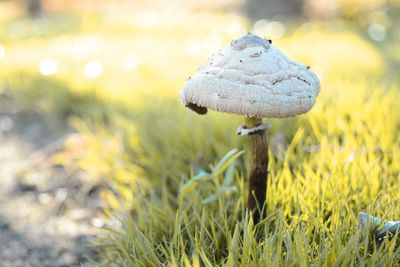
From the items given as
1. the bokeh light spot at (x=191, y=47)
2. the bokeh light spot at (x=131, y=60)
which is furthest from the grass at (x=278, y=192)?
the bokeh light spot at (x=191, y=47)

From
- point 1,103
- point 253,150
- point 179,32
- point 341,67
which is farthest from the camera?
point 179,32

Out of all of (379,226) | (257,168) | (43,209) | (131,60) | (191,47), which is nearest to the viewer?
(379,226)

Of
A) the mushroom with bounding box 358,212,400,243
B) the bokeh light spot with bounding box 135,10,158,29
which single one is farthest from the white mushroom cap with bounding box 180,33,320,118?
the bokeh light spot with bounding box 135,10,158,29

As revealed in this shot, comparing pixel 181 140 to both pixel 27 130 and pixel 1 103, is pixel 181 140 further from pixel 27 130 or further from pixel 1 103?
pixel 1 103

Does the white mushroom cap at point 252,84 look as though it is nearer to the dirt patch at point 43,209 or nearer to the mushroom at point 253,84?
the mushroom at point 253,84

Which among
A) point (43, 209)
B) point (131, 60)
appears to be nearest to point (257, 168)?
point (43, 209)

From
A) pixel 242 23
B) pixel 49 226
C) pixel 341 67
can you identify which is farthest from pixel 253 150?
pixel 242 23

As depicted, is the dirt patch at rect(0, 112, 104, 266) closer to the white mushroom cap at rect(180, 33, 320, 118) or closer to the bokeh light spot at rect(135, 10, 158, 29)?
the white mushroom cap at rect(180, 33, 320, 118)

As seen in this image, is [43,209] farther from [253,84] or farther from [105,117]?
[253,84]
